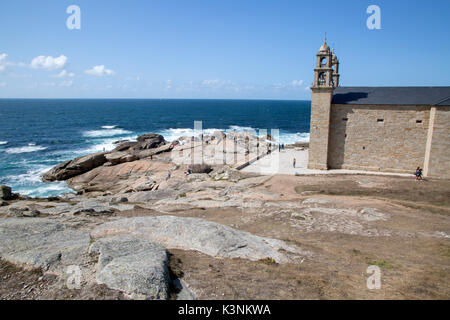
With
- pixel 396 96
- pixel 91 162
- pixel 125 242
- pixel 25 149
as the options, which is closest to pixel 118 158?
pixel 91 162

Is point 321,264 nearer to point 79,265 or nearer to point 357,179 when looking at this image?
point 79,265

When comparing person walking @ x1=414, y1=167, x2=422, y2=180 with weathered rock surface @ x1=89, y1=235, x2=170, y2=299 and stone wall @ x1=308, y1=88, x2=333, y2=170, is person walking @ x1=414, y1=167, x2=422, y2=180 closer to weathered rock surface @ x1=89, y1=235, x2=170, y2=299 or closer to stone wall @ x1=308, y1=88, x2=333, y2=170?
stone wall @ x1=308, y1=88, x2=333, y2=170

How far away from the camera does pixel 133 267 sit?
734 centimetres

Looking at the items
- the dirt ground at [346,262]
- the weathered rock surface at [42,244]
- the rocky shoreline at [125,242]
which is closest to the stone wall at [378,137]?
the dirt ground at [346,262]

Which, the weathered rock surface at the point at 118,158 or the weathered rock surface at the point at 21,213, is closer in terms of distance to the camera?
the weathered rock surface at the point at 21,213

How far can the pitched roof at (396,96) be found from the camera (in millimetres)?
23062

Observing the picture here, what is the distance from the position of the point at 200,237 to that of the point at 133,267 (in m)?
3.48

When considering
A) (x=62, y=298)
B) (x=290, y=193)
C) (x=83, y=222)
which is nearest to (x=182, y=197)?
(x=290, y=193)

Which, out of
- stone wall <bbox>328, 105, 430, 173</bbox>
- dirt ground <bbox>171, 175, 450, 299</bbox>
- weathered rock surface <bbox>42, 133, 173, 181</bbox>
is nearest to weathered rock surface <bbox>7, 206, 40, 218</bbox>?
dirt ground <bbox>171, 175, 450, 299</bbox>

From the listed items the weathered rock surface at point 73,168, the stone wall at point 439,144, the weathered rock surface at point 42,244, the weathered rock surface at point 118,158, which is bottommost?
the weathered rock surface at point 73,168

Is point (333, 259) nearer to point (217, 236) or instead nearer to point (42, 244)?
point (217, 236)

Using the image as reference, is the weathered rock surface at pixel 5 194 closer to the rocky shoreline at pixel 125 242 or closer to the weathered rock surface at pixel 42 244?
the rocky shoreline at pixel 125 242

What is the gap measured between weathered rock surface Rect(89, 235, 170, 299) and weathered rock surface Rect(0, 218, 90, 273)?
2.33ft

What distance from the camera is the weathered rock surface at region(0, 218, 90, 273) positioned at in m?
7.94
